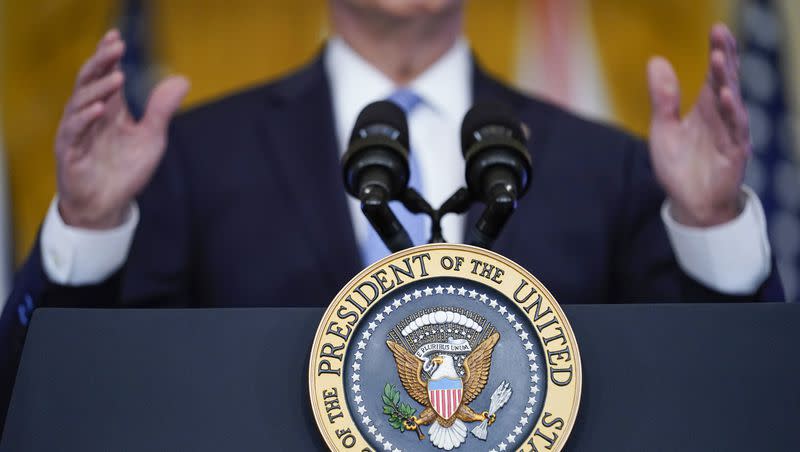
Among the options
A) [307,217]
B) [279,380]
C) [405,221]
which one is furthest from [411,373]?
[307,217]

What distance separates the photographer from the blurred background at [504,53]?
305 cm

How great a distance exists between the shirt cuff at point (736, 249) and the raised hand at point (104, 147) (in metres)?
1.17

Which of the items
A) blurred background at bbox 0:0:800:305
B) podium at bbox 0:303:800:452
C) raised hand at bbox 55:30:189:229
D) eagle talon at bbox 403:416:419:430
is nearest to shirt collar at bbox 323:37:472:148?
blurred background at bbox 0:0:800:305

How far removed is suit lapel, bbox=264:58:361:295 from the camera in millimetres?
2471

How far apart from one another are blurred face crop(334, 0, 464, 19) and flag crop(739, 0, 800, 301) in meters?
1.05

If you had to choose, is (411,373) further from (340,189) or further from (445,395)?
(340,189)

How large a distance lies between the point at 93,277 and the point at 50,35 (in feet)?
4.49

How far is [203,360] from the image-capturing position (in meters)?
1.38

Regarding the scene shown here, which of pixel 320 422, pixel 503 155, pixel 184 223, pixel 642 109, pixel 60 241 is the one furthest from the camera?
pixel 642 109

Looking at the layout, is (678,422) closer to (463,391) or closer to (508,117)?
(463,391)

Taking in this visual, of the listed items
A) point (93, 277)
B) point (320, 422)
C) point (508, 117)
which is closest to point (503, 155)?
point (508, 117)

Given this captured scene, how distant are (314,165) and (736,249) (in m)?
1.16

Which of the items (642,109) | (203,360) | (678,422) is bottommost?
(642,109)

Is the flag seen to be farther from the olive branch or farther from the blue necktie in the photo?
the olive branch
